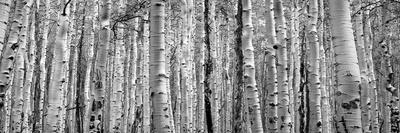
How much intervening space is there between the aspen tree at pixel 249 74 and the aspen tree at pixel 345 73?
2434mm

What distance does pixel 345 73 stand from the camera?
4816mm

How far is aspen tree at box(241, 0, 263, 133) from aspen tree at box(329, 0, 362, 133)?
2.43 m

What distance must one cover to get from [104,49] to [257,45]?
20.2 m

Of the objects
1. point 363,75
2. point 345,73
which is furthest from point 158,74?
point 363,75

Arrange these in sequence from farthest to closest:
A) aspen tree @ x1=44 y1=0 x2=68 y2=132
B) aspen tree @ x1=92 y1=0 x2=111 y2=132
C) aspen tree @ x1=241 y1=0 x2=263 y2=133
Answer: aspen tree @ x1=92 y1=0 x2=111 y2=132
aspen tree @ x1=44 y1=0 x2=68 y2=132
aspen tree @ x1=241 y1=0 x2=263 y2=133

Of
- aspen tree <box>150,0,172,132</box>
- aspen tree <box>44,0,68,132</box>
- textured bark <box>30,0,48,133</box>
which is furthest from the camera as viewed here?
textured bark <box>30,0,48,133</box>

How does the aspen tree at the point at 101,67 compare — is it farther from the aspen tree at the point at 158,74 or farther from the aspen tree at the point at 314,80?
the aspen tree at the point at 314,80

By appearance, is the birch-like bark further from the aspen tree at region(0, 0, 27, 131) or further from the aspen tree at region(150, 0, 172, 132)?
the aspen tree at region(0, 0, 27, 131)

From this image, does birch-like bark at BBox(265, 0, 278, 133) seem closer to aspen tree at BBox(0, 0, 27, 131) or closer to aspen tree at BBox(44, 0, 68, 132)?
aspen tree at BBox(44, 0, 68, 132)

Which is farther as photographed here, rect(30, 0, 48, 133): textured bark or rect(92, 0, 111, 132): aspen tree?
rect(30, 0, 48, 133): textured bark

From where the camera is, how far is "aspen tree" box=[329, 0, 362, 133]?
15.4 feet

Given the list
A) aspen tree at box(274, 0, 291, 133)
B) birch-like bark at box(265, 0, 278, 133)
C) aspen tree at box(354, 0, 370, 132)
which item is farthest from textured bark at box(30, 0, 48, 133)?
aspen tree at box(354, 0, 370, 132)

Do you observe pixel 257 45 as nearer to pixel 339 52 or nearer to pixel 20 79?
pixel 20 79

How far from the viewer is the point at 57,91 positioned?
24.8 ft
